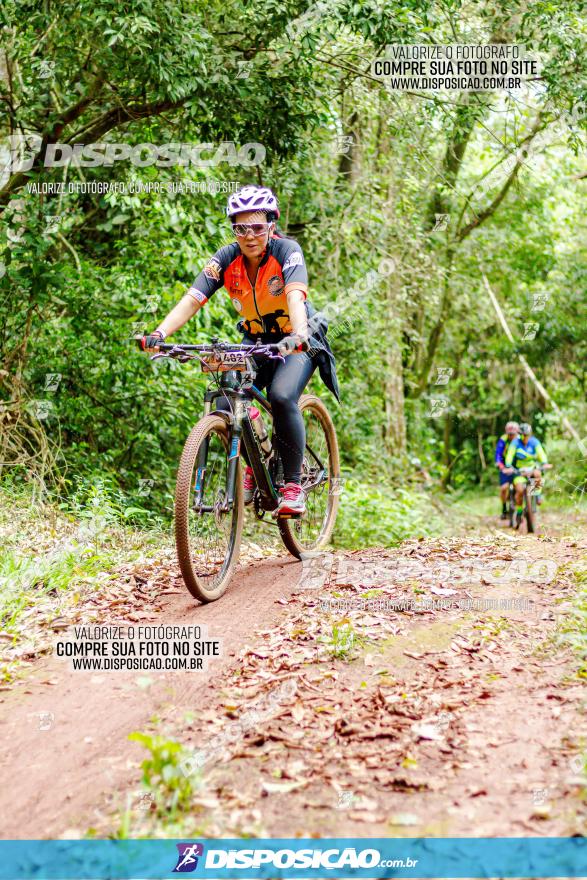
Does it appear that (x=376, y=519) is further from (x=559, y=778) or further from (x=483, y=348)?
(x=483, y=348)

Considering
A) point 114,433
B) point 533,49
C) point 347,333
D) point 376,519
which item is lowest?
point 376,519

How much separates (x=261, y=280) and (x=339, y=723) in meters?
3.10

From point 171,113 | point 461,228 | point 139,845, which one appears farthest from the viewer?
point 461,228

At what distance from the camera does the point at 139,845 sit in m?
2.76

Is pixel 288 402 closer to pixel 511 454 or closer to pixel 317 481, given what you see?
pixel 317 481

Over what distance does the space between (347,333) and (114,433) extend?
419 centimetres

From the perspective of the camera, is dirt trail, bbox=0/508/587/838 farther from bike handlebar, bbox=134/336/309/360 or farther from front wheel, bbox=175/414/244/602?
bike handlebar, bbox=134/336/309/360

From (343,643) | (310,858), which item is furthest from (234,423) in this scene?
(310,858)

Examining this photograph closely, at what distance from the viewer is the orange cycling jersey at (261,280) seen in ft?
18.6

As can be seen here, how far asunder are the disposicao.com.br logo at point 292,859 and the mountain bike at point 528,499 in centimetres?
1012

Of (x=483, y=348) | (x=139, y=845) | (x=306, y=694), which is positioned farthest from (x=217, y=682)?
(x=483, y=348)

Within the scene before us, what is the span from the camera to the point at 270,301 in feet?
19.0

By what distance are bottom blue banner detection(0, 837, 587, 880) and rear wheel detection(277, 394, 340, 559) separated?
3.74 meters

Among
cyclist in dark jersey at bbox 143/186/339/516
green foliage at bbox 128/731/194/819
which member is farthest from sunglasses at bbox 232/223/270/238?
green foliage at bbox 128/731/194/819
